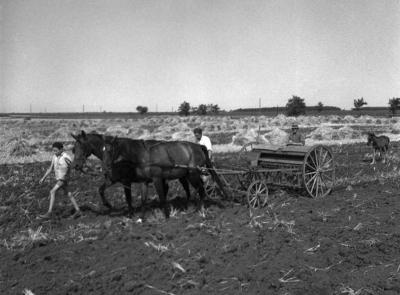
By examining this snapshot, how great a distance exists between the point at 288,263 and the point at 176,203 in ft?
14.2

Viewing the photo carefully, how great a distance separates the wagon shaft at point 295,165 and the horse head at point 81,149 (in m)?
4.10

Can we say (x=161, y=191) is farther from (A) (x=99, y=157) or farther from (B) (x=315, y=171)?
(B) (x=315, y=171)

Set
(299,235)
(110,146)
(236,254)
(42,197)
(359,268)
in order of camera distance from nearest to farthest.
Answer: (359,268), (236,254), (299,235), (110,146), (42,197)

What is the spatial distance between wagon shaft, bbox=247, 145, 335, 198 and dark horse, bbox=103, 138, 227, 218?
172 centimetres

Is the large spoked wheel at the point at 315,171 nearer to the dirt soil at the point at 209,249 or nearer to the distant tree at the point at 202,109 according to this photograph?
the dirt soil at the point at 209,249

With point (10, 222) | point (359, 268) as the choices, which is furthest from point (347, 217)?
point (10, 222)

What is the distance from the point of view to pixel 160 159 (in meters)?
8.79

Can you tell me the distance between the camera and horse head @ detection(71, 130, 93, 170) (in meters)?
8.37

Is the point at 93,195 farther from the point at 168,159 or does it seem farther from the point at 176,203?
the point at 168,159

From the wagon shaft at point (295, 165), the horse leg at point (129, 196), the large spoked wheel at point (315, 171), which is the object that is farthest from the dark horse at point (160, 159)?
the large spoked wheel at point (315, 171)

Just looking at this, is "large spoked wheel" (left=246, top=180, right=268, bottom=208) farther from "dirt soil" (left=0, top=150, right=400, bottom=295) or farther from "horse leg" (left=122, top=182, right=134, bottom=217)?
"horse leg" (left=122, top=182, right=134, bottom=217)

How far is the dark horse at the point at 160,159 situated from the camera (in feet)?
27.9

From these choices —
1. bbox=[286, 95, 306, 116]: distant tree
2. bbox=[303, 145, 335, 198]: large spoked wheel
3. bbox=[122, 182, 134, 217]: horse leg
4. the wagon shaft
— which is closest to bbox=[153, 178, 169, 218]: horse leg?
bbox=[122, 182, 134, 217]: horse leg

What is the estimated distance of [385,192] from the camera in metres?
11.2
